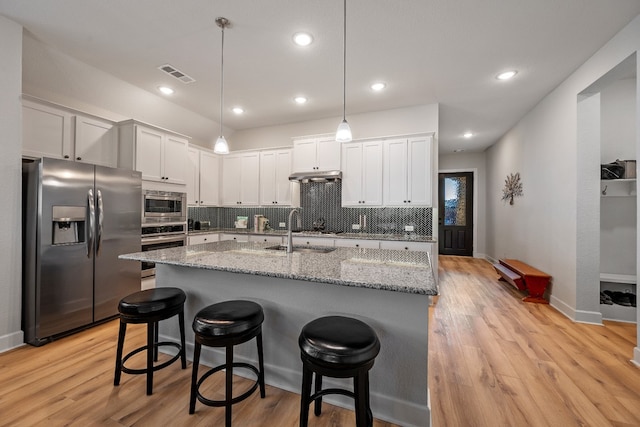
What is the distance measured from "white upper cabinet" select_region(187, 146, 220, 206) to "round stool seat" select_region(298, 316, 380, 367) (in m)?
3.96

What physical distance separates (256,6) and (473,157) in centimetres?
728

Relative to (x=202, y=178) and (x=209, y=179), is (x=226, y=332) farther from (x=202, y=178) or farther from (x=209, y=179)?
(x=209, y=179)

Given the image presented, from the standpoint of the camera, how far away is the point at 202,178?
192 inches

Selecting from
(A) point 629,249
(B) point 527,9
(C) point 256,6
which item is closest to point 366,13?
(C) point 256,6

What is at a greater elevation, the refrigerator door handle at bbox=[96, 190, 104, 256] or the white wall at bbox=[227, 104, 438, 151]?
the white wall at bbox=[227, 104, 438, 151]

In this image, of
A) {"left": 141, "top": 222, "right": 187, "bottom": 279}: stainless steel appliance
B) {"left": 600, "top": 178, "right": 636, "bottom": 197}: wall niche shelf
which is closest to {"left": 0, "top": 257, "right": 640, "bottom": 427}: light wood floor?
{"left": 141, "top": 222, "right": 187, "bottom": 279}: stainless steel appliance

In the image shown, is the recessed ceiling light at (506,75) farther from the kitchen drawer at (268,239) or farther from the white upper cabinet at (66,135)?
the white upper cabinet at (66,135)

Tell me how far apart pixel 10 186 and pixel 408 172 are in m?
4.42

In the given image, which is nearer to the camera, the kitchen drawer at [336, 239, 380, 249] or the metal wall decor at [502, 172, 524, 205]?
the kitchen drawer at [336, 239, 380, 249]

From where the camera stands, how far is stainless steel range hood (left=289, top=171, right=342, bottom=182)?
427cm

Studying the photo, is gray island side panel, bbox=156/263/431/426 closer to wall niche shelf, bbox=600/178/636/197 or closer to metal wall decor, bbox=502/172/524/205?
wall niche shelf, bbox=600/178/636/197

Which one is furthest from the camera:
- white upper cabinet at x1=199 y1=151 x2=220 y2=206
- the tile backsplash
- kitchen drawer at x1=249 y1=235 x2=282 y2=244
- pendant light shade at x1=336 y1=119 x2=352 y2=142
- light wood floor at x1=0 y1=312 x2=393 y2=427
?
white upper cabinet at x1=199 y1=151 x2=220 y2=206

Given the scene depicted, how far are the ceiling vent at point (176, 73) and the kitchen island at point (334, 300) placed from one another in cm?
230

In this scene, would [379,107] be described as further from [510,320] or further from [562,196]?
[510,320]
